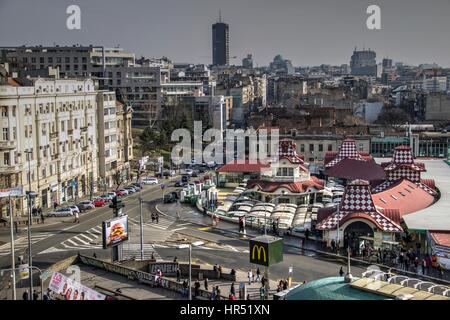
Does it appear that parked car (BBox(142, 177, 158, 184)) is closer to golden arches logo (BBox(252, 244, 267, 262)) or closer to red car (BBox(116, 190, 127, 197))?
red car (BBox(116, 190, 127, 197))

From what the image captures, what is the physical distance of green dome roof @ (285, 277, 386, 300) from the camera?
15.2m

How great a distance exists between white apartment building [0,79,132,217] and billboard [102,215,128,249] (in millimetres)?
8971

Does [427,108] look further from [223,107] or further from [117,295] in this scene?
[117,295]

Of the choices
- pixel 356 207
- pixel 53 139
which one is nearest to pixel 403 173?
pixel 356 207

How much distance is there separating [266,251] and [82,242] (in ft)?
39.7

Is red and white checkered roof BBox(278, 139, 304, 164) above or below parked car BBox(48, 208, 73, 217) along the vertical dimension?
above

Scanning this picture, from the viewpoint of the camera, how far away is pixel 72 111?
40750 mm

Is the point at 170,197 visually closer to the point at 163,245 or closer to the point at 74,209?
the point at 74,209

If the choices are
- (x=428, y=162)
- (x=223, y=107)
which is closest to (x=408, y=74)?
(x=223, y=107)

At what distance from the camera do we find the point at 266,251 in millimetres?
18656

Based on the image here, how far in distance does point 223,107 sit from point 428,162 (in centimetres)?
3496

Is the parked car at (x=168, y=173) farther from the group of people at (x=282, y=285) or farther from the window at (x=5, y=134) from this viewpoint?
the group of people at (x=282, y=285)

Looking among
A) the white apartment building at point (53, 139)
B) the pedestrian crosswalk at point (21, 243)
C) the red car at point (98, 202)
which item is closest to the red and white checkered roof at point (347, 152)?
the white apartment building at point (53, 139)

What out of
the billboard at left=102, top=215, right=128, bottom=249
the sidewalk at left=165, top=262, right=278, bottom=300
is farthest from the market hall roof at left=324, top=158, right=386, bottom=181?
the billboard at left=102, top=215, right=128, bottom=249
